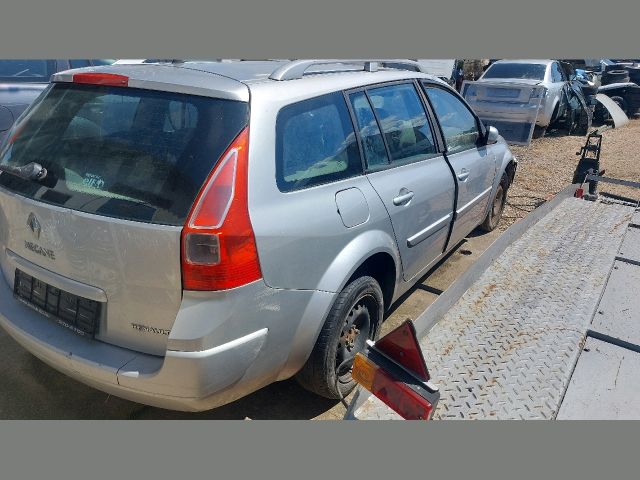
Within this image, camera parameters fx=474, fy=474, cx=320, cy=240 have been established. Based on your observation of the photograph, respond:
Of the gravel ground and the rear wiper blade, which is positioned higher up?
the rear wiper blade

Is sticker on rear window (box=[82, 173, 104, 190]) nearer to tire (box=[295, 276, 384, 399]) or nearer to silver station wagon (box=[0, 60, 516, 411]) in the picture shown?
silver station wagon (box=[0, 60, 516, 411])

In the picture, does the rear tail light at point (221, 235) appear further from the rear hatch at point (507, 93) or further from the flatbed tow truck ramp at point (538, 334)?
the rear hatch at point (507, 93)

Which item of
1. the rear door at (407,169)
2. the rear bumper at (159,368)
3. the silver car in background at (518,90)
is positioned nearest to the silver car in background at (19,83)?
the rear bumper at (159,368)

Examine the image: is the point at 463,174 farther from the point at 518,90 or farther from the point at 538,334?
the point at 518,90

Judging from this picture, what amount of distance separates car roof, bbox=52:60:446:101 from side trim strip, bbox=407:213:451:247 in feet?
3.36

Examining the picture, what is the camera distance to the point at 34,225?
2.19 m

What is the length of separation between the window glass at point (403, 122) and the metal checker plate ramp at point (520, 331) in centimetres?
104

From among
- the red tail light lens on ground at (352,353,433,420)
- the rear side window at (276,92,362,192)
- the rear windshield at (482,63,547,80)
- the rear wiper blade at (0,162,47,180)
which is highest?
the rear windshield at (482,63,547,80)

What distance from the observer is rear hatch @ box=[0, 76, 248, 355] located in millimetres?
1931

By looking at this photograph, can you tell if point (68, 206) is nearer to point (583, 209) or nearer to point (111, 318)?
point (111, 318)

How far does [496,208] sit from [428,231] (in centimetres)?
229

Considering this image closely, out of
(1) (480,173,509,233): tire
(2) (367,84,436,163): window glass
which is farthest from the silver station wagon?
(1) (480,173,509,233): tire

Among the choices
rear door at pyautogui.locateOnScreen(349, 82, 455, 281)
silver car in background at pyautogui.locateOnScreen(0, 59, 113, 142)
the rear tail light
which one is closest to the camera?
the rear tail light

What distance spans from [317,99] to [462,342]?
1620mm
